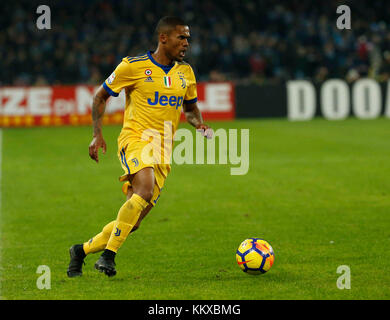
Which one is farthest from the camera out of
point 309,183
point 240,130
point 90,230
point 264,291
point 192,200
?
point 240,130

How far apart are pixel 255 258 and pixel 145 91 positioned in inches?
69.8

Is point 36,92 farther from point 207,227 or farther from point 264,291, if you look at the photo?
point 264,291

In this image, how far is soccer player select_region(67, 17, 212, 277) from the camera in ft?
21.6

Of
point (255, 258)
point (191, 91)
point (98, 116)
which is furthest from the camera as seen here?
point (191, 91)

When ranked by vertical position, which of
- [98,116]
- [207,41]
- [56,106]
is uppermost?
[207,41]

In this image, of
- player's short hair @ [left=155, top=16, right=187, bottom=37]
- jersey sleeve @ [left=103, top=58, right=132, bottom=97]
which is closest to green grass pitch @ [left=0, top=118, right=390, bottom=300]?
jersey sleeve @ [left=103, top=58, right=132, bottom=97]

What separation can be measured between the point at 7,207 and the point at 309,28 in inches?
837

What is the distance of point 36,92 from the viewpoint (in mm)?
24578

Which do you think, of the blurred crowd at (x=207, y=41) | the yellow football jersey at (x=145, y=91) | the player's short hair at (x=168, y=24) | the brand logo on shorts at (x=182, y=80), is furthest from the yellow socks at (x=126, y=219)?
the blurred crowd at (x=207, y=41)

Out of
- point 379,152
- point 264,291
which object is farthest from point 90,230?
point 379,152

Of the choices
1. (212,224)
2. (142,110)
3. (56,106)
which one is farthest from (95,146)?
(56,106)

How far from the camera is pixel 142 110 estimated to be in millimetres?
6762

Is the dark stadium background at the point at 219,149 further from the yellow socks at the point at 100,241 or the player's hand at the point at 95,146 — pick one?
the player's hand at the point at 95,146

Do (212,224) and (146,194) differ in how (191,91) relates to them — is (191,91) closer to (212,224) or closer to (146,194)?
(146,194)
